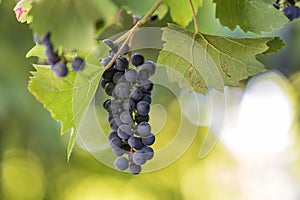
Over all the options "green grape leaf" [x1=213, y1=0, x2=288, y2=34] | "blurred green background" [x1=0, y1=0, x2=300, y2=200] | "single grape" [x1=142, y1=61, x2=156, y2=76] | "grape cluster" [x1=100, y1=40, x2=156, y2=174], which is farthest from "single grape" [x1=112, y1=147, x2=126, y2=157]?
"blurred green background" [x1=0, y1=0, x2=300, y2=200]

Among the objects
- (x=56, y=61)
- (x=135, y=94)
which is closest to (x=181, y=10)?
(x=135, y=94)

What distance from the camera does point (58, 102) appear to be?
59 cm

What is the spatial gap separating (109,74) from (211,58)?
0.13m

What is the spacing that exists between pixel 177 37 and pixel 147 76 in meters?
0.06

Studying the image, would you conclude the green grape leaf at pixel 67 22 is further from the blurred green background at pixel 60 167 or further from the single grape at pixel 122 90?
the blurred green background at pixel 60 167

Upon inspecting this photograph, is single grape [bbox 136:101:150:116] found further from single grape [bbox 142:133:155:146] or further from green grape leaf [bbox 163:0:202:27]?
green grape leaf [bbox 163:0:202:27]

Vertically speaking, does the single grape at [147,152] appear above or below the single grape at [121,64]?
below

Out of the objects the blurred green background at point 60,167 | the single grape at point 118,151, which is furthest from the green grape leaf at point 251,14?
the blurred green background at point 60,167

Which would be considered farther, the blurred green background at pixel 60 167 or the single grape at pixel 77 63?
the blurred green background at pixel 60 167

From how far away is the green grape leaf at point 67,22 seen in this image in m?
0.45

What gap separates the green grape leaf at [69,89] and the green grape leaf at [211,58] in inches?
3.8

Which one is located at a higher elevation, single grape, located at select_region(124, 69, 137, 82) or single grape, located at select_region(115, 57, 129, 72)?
single grape, located at select_region(115, 57, 129, 72)

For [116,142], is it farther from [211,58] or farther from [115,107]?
[211,58]

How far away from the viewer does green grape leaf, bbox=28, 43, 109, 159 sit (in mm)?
579
